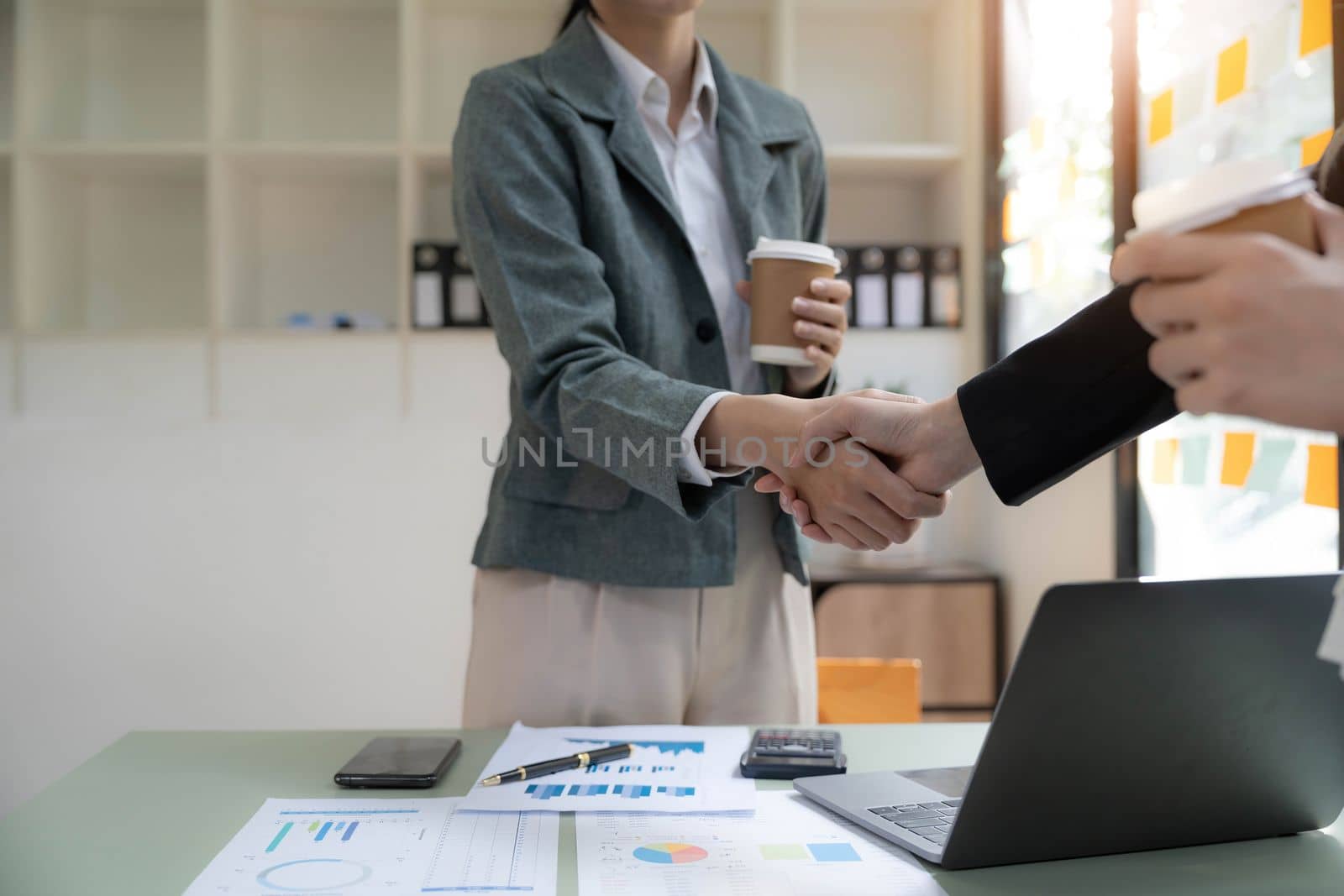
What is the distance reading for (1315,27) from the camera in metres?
1.69

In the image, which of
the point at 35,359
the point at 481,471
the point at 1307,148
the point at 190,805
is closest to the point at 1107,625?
the point at 190,805

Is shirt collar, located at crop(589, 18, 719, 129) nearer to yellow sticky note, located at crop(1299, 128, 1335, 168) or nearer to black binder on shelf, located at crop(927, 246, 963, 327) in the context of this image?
yellow sticky note, located at crop(1299, 128, 1335, 168)

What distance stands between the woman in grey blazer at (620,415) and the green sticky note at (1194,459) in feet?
3.34

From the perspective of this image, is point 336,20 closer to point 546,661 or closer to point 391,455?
point 391,455

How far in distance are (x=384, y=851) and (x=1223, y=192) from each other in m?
0.68

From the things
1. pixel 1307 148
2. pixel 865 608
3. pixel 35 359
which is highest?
pixel 1307 148

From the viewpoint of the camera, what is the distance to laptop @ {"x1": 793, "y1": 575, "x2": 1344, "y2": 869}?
661 millimetres

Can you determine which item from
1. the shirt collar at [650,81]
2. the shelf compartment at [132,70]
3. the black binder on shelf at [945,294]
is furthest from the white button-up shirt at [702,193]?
the shelf compartment at [132,70]

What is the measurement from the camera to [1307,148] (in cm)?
171

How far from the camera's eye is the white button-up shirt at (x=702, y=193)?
138 cm

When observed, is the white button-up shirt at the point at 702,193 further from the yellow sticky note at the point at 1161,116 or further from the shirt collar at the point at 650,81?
the yellow sticky note at the point at 1161,116

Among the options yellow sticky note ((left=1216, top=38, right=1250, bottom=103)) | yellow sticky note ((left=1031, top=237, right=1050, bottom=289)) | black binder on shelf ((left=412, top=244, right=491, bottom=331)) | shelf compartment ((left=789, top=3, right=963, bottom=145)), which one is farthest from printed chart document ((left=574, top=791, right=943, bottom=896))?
shelf compartment ((left=789, top=3, right=963, bottom=145))

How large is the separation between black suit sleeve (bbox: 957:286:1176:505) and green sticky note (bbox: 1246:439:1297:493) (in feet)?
3.80

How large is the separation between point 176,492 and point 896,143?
7.90 feet
